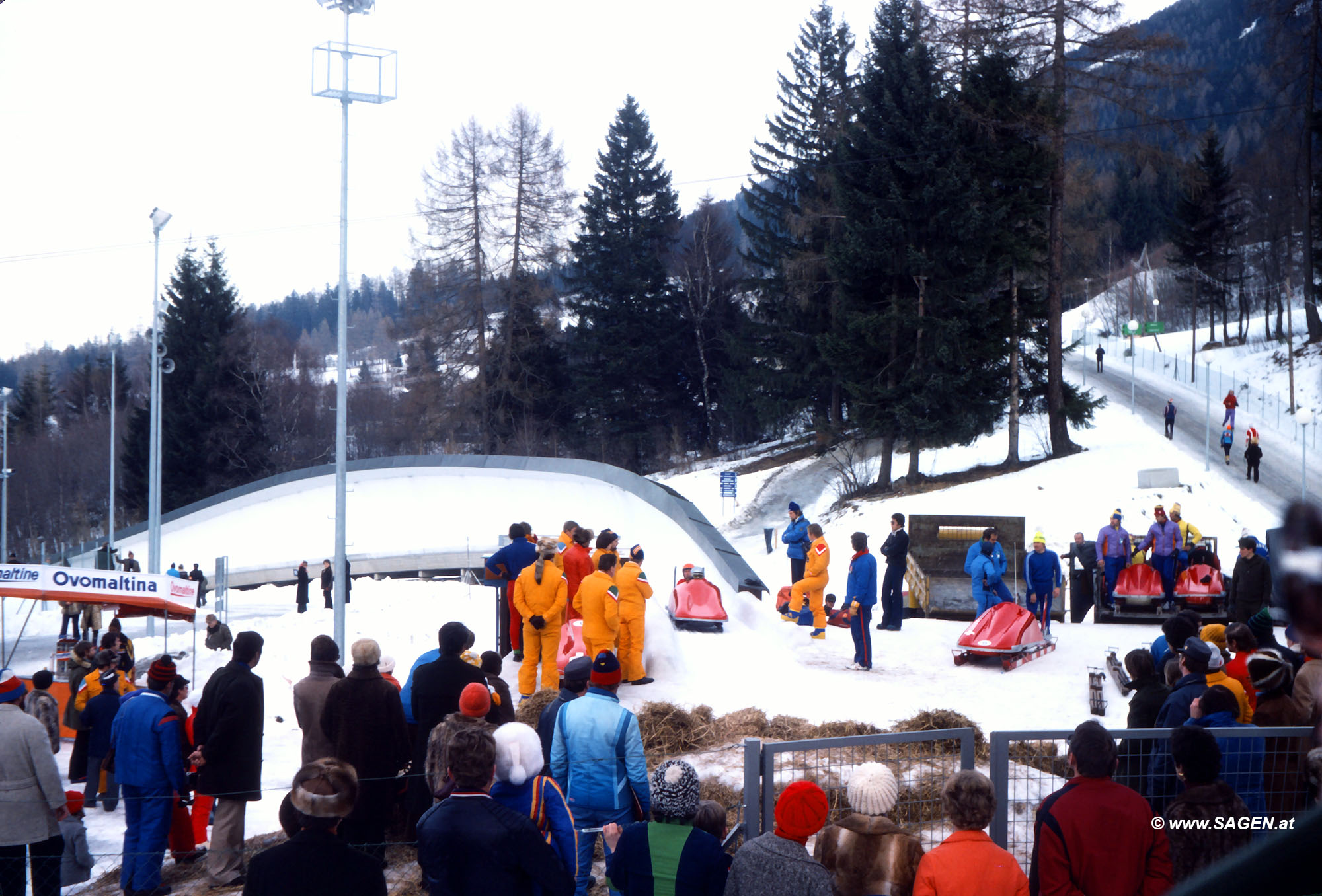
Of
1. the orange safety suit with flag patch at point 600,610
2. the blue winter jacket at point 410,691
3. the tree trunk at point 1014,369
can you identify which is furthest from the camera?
the tree trunk at point 1014,369

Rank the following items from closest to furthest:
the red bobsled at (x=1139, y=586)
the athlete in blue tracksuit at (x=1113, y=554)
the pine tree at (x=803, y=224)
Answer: the red bobsled at (x=1139, y=586), the athlete in blue tracksuit at (x=1113, y=554), the pine tree at (x=803, y=224)

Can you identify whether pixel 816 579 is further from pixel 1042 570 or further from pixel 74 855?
pixel 74 855

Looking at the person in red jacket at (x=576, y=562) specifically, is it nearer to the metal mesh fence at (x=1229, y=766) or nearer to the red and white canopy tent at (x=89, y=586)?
the red and white canopy tent at (x=89, y=586)

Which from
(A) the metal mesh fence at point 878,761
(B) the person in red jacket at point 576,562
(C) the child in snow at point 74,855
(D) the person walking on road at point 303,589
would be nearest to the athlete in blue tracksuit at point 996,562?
(B) the person in red jacket at point 576,562

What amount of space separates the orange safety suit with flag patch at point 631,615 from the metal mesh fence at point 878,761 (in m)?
3.22

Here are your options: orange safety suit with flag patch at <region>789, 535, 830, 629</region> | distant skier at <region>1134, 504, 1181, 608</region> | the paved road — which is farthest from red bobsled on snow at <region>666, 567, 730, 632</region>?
the paved road

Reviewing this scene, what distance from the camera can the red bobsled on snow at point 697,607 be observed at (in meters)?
12.1

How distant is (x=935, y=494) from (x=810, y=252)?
12.7m

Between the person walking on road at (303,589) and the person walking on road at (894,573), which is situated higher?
the person walking on road at (894,573)

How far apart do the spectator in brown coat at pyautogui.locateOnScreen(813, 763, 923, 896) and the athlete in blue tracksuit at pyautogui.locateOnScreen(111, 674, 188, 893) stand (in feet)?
14.4

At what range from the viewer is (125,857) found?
6082 millimetres

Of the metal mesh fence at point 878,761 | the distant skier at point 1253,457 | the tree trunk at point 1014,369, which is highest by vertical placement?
the tree trunk at point 1014,369

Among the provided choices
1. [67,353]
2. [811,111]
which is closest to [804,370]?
[811,111]

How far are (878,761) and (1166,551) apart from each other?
11042 mm
